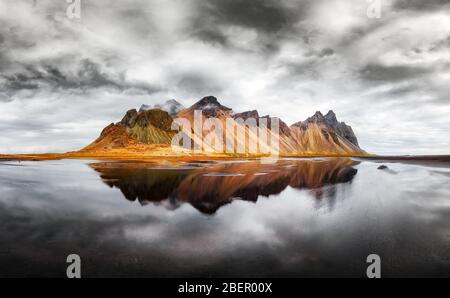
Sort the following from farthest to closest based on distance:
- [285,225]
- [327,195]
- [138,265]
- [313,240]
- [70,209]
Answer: [327,195] < [70,209] < [285,225] < [313,240] < [138,265]

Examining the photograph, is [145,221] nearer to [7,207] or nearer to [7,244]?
[7,244]

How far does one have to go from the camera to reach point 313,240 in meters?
11.8

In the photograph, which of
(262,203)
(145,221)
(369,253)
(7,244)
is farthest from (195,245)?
(262,203)

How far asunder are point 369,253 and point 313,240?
87.5 inches

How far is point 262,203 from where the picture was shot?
2016 centimetres

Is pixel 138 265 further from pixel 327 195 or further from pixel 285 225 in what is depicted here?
pixel 327 195

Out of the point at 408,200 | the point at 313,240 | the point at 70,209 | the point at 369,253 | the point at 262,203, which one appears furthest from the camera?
the point at 408,200
